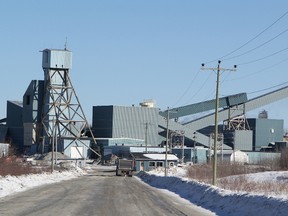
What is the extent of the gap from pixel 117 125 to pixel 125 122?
7.77 feet

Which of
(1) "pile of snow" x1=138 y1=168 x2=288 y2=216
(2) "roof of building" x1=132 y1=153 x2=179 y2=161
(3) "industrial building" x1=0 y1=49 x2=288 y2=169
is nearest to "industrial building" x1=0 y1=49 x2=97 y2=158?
(3) "industrial building" x1=0 y1=49 x2=288 y2=169

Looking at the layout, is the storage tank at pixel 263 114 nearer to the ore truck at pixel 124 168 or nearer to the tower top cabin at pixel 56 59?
the tower top cabin at pixel 56 59

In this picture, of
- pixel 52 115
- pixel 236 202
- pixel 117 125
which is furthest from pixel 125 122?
pixel 236 202

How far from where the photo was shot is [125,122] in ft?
447

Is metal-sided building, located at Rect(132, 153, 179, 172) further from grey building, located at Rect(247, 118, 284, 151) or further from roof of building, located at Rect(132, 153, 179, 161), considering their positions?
grey building, located at Rect(247, 118, 284, 151)

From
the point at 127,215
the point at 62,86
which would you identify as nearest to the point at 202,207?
the point at 127,215

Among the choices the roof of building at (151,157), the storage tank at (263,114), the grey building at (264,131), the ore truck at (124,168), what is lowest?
Answer: the ore truck at (124,168)

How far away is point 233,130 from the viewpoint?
13588cm

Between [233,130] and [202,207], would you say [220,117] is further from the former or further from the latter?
[202,207]

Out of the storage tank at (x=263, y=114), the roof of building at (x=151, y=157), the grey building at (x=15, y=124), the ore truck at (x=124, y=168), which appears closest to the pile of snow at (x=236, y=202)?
the ore truck at (x=124, y=168)

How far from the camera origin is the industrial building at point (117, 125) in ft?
409

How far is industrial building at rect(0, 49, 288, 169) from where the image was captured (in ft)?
409

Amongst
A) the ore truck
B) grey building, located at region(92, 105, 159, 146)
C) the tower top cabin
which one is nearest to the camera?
the ore truck

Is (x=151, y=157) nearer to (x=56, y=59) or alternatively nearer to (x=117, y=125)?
(x=117, y=125)
